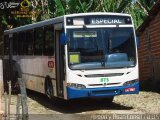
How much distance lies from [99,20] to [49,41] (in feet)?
6.87

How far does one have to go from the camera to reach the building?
1978 cm

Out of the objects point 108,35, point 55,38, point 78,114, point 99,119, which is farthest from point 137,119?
point 55,38

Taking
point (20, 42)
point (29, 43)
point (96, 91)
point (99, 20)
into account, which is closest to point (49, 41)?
point (99, 20)

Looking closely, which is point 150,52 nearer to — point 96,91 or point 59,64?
point 59,64

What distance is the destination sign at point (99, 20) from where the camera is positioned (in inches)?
539

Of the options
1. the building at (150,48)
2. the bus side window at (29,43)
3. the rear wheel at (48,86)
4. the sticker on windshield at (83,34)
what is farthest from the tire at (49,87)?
the building at (150,48)

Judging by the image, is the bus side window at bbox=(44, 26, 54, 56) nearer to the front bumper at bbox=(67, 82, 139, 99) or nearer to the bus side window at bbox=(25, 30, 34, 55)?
the bus side window at bbox=(25, 30, 34, 55)

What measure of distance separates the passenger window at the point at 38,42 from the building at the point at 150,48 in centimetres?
553

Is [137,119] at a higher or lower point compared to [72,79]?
lower

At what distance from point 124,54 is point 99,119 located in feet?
8.61

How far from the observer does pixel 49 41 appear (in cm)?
1512

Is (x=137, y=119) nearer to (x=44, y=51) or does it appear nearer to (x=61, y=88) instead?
(x=61, y=88)

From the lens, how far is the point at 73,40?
529 inches

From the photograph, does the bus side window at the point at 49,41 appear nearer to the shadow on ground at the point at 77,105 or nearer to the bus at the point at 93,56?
the bus at the point at 93,56
